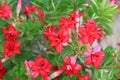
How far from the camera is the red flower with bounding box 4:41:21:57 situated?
1.89 meters

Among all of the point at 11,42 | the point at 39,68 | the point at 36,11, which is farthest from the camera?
the point at 36,11

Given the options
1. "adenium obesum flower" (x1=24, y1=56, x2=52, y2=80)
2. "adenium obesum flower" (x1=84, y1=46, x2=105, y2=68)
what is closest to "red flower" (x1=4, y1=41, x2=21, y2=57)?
"adenium obesum flower" (x1=24, y1=56, x2=52, y2=80)

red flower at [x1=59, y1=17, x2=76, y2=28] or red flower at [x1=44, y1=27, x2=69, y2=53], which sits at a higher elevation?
red flower at [x1=59, y1=17, x2=76, y2=28]

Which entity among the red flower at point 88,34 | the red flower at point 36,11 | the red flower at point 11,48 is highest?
the red flower at point 36,11

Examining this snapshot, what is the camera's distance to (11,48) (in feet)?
6.28

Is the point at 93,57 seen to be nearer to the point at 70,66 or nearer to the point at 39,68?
the point at 70,66

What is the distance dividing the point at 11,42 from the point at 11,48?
0.11ft

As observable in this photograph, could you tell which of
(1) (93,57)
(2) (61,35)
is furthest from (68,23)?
(1) (93,57)

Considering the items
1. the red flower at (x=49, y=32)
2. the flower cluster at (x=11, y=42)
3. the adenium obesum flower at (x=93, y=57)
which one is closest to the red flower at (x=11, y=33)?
the flower cluster at (x=11, y=42)

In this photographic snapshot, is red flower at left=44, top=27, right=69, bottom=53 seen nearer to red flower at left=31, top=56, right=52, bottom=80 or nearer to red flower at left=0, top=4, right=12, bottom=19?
red flower at left=31, top=56, right=52, bottom=80

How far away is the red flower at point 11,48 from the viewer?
189cm

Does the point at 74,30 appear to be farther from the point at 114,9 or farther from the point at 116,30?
the point at 116,30

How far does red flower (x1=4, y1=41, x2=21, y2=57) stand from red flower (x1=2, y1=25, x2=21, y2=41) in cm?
4

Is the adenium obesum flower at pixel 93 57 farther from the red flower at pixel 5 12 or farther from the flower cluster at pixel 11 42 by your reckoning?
the red flower at pixel 5 12
